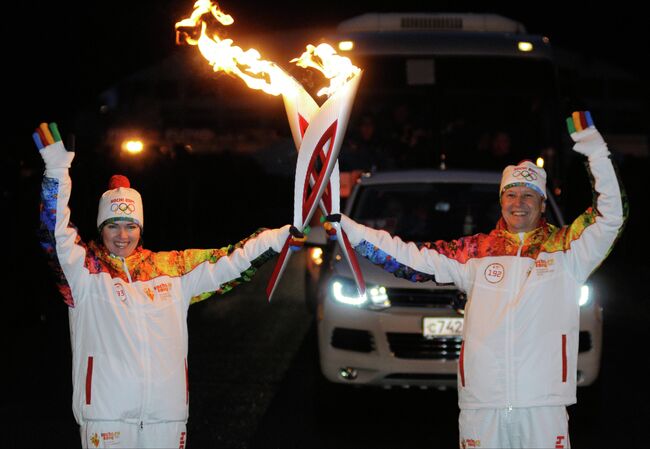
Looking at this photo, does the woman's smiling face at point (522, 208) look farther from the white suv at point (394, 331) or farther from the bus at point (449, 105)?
the bus at point (449, 105)

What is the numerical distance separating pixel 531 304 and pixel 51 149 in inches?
79.2

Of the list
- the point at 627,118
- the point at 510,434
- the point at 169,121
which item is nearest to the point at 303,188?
the point at 510,434

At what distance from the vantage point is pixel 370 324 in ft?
21.8

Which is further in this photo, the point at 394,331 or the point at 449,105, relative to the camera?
the point at 449,105

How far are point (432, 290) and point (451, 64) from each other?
13.5 feet

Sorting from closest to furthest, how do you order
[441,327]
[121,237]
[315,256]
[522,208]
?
[121,237]
[522,208]
[441,327]
[315,256]

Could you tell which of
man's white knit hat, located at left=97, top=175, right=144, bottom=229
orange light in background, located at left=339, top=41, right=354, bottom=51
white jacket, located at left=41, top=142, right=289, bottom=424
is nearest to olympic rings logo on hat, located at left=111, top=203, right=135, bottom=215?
man's white knit hat, located at left=97, top=175, right=144, bottom=229

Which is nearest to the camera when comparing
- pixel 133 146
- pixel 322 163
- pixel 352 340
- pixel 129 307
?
pixel 129 307

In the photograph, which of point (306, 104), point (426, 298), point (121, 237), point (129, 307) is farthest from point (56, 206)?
point (426, 298)

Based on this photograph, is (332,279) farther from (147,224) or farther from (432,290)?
(147,224)

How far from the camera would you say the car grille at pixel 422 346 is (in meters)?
6.59

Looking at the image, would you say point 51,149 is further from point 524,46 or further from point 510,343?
point 524,46

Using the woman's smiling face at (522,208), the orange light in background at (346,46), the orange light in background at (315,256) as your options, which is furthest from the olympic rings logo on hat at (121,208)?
the orange light in background at (346,46)

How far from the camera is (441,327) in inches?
259
